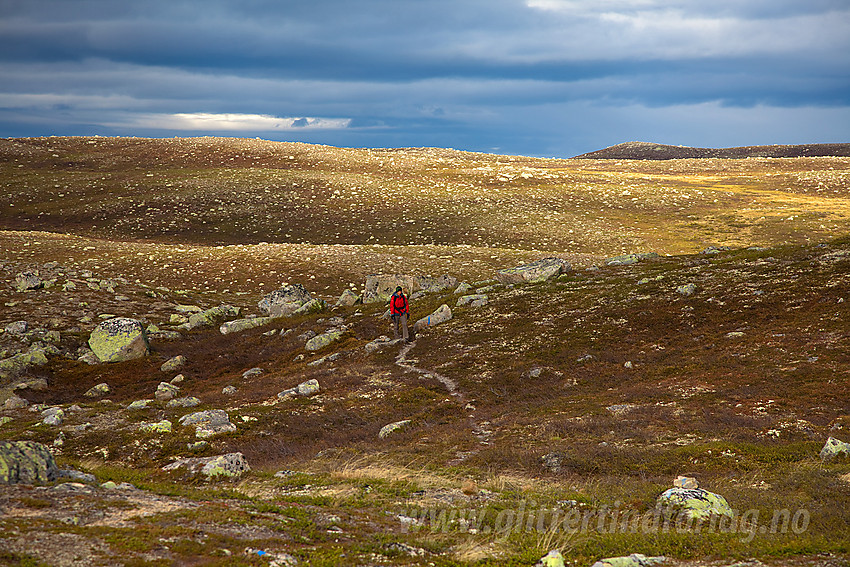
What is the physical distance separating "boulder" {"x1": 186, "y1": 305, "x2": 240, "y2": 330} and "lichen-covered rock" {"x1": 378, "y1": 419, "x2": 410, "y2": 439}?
25973 millimetres

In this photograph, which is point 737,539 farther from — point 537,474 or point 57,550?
point 57,550

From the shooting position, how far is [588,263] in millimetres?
56312

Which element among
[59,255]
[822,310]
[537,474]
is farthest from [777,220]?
[59,255]

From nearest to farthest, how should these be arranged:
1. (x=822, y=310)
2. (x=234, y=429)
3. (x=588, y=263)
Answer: (x=234, y=429) → (x=822, y=310) → (x=588, y=263)

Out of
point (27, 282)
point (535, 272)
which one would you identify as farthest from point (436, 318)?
point (27, 282)

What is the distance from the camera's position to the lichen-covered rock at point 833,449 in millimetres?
13594

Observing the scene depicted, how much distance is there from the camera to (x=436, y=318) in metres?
35.8

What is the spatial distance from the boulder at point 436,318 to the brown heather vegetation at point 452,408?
2.18ft

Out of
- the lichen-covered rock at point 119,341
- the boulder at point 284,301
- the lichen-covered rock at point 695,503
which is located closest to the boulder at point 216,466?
the lichen-covered rock at point 695,503

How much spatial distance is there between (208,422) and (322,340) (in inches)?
534

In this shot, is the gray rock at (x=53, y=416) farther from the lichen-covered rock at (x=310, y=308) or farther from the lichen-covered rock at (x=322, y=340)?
the lichen-covered rock at (x=310, y=308)

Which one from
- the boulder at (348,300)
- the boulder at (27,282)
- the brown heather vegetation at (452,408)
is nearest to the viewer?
the brown heather vegetation at (452,408)

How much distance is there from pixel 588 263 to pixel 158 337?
41363 millimetres

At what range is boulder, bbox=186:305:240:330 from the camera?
41366mm
